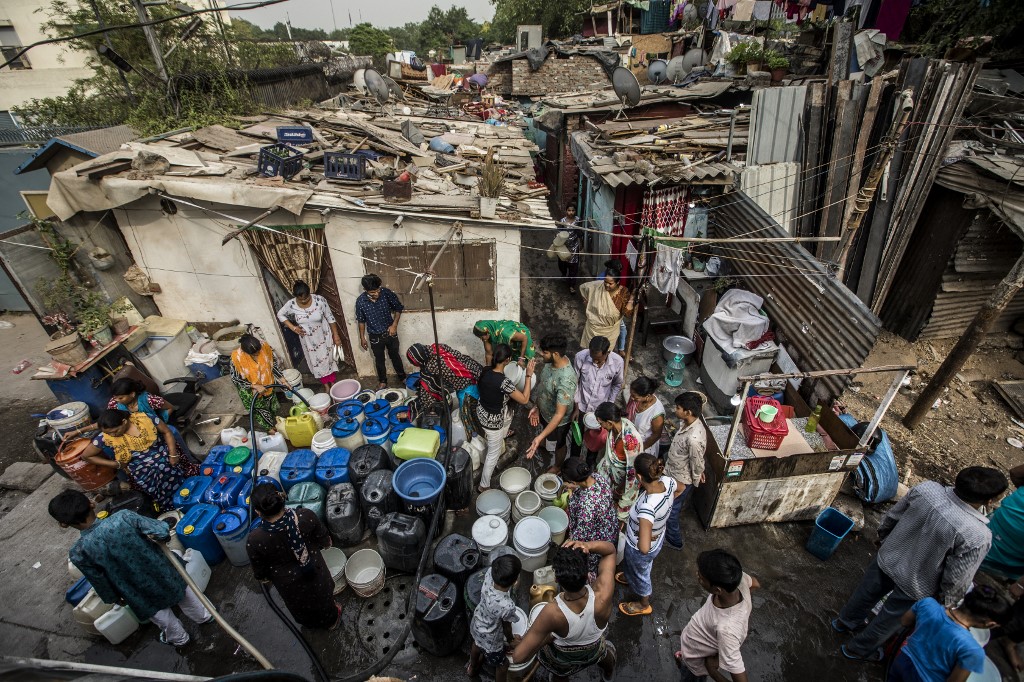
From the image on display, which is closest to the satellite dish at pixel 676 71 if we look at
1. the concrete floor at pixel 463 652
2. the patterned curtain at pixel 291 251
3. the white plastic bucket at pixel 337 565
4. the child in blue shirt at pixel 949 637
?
the patterned curtain at pixel 291 251

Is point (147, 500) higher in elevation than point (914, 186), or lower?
lower

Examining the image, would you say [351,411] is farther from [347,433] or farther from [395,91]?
[395,91]

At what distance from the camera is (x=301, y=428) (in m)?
6.17

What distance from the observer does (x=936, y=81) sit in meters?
6.96

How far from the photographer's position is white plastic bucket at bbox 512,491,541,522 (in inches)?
207

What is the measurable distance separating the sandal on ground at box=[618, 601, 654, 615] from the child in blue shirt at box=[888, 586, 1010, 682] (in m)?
2.06

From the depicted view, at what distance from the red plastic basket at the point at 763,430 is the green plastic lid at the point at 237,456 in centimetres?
613

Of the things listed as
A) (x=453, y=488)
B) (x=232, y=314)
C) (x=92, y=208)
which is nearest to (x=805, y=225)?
(x=453, y=488)

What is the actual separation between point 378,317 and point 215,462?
2.88 metres

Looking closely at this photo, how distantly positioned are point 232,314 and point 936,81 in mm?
12124

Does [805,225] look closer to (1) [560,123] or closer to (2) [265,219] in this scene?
(1) [560,123]

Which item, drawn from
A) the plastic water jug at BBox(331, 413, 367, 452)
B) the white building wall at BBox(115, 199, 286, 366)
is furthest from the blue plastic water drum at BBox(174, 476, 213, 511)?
the white building wall at BBox(115, 199, 286, 366)

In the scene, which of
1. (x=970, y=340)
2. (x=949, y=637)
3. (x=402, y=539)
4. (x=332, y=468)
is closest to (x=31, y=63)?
(x=332, y=468)

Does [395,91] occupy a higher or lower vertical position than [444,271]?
higher
